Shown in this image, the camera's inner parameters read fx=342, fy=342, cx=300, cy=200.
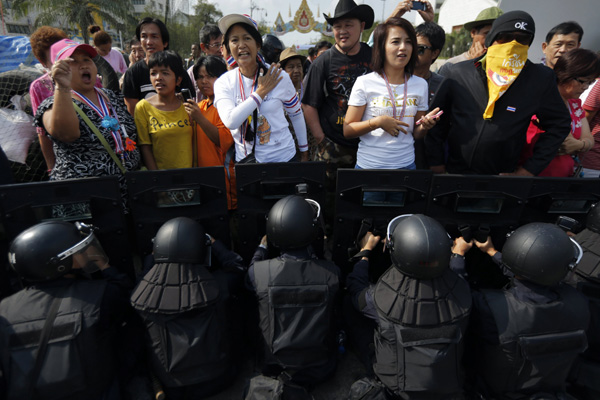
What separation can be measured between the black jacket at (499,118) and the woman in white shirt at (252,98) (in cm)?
137

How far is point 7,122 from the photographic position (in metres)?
3.23

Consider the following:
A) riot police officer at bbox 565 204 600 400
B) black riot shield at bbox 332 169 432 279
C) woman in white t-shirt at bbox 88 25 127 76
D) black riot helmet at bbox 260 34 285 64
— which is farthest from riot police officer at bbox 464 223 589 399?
woman in white t-shirt at bbox 88 25 127 76

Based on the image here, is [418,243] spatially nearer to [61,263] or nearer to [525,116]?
[525,116]

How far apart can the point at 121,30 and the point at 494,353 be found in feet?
88.1

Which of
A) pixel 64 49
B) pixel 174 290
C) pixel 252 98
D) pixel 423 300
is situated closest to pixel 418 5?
pixel 252 98

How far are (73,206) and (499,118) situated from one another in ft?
11.0

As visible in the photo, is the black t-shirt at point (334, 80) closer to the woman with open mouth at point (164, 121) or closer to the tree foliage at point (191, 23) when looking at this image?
the woman with open mouth at point (164, 121)

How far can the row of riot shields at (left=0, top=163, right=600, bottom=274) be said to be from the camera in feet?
8.52

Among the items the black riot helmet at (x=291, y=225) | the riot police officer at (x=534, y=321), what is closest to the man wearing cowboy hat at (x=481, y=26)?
the riot police officer at (x=534, y=321)

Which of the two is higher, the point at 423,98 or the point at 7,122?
the point at 423,98

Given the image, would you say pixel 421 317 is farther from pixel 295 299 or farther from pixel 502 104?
pixel 502 104

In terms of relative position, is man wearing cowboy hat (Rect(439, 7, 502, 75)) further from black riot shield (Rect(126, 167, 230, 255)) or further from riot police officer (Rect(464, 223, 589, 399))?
black riot shield (Rect(126, 167, 230, 255))

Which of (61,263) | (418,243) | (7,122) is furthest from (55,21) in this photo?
(418,243)

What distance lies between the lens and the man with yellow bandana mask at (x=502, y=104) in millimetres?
2713
